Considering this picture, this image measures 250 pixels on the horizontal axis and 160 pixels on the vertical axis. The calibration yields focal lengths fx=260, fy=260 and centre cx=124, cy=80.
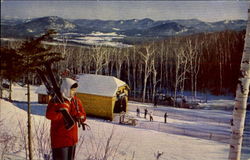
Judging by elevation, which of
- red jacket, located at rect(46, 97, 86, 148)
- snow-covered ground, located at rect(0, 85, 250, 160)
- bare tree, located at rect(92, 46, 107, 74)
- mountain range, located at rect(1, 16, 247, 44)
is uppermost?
mountain range, located at rect(1, 16, 247, 44)

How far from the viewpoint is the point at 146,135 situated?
190 inches

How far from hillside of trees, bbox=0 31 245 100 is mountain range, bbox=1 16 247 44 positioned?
25cm

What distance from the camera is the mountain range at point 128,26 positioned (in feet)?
13.1

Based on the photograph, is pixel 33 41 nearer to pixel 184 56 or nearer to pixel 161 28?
pixel 161 28

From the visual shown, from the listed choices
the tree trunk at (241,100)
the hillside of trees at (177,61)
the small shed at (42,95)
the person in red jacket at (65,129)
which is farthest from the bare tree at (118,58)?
the tree trunk at (241,100)

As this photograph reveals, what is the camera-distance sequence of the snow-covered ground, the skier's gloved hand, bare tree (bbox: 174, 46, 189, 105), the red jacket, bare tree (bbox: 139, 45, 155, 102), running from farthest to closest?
bare tree (bbox: 139, 45, 155, 102)
bare tree (bbox: 174, 46, 189, 105)
the snow-covered ground
the red jacket
the skier's gloved hand

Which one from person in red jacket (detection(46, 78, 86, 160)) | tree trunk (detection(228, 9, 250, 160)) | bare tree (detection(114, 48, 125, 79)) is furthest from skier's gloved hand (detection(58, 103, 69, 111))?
bare tree (detection(114, 48, 125, 79))

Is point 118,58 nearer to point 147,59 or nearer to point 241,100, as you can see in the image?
point 147,59

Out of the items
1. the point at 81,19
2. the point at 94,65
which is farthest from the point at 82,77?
the point at 81,19

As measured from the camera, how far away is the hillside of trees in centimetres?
443

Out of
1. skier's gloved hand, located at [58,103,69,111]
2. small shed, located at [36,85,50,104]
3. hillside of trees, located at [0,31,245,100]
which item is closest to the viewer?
skier's gloved hand, located at [58,103,69,111]

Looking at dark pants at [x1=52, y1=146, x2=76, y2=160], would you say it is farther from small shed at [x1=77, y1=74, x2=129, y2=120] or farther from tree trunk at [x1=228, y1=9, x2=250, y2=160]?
small shed at [x1=77, y1=74, x2=129, y2=120]

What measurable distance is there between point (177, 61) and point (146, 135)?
1.48 meters

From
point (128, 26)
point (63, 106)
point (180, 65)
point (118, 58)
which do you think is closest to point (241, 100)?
point (63, 106)
